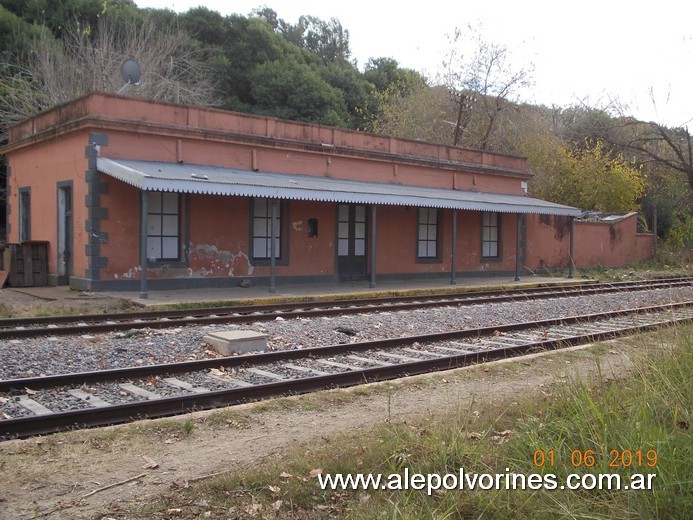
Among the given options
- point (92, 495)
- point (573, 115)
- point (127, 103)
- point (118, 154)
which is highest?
point (573, 115)

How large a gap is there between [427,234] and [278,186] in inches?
309

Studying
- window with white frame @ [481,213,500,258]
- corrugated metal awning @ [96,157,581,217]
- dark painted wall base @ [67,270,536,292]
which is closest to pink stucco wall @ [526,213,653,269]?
window with white frame @ [481,213,500,258]

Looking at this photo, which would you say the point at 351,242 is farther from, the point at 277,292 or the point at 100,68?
the point at 100,68

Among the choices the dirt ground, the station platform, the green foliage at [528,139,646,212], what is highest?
the green foliage at [528,139,646,212]

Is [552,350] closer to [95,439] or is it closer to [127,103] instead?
[95,439]

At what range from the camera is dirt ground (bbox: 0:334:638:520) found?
404 cm

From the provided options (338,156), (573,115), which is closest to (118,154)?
(338,156)

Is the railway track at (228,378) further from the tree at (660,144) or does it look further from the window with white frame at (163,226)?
the tree at (660,144)

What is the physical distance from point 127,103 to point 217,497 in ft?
42.8

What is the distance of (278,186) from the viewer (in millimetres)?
15039

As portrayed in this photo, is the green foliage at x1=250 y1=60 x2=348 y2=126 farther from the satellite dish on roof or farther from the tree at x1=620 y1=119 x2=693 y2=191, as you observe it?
the satellite dish on roof

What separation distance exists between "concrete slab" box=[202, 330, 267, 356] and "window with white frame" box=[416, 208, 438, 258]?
12970 millimetres

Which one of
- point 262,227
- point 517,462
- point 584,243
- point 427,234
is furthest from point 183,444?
point 584,243

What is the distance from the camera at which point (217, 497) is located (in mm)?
3996
